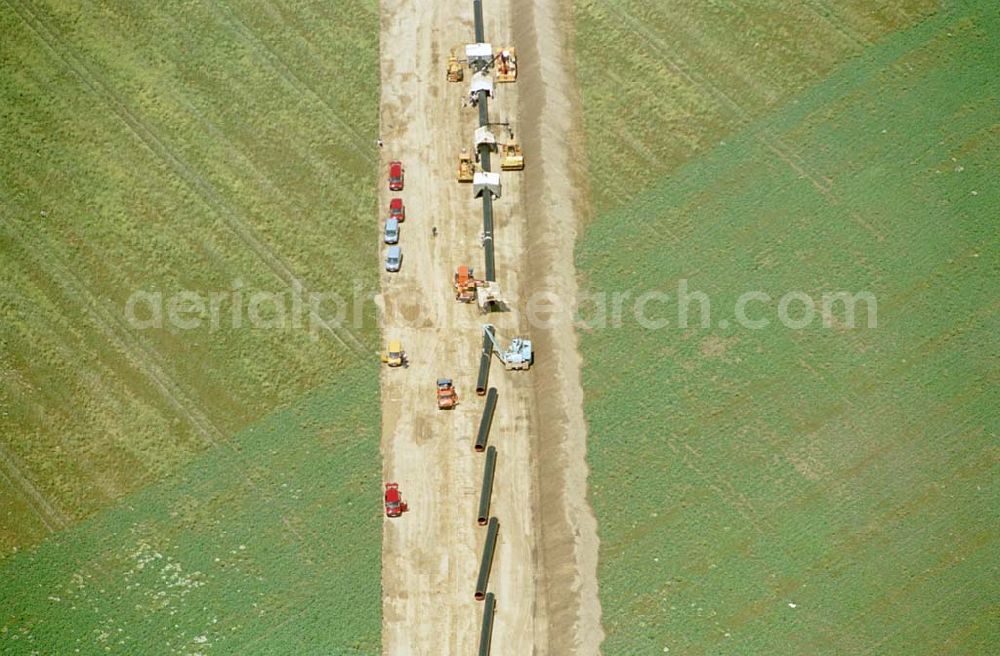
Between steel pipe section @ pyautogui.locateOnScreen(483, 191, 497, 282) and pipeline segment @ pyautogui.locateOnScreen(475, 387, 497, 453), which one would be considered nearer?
pipeline segment @ pyautogui.locateOnScreen(475, 387, 497, 453)

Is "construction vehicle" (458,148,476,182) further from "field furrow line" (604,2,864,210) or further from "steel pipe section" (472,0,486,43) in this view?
"field furrow line" (604,2,864,210)

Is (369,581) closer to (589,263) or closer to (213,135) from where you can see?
(589,263)

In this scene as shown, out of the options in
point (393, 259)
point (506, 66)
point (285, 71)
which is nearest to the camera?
point (393, 259)

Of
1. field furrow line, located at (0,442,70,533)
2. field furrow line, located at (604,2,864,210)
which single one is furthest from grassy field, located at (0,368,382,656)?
field furrow line, located at (604,2,864,210)

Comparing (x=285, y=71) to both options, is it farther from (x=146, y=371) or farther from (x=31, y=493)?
(x=31, y=493)

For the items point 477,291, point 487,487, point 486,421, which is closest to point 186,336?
point 477,291

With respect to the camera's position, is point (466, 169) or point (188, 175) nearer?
point (466, 169)

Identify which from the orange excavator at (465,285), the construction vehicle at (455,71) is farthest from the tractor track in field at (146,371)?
the construction vehicle at (455,71)

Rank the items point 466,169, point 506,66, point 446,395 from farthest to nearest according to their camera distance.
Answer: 1. point 506,66
2. point 466,169
3. point 446,395
